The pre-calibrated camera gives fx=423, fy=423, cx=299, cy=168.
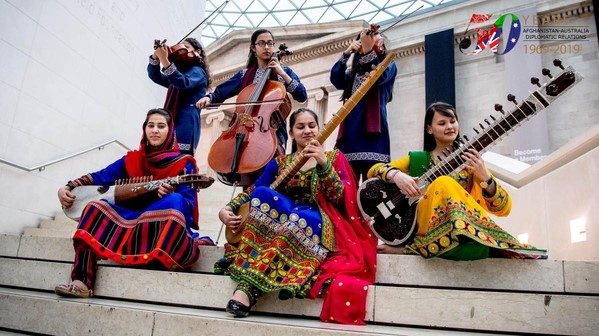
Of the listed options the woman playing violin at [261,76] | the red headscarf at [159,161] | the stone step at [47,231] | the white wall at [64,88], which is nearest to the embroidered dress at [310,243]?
the red headscarf at [159,161]

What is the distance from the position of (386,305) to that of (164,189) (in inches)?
68.2

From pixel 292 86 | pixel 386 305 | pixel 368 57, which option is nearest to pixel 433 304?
pixel 386 305

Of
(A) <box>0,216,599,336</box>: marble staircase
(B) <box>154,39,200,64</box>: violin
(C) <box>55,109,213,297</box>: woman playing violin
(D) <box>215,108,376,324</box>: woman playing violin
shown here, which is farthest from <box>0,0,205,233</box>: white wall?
(D) <box>215,108,376,324</box>: woman playing violin

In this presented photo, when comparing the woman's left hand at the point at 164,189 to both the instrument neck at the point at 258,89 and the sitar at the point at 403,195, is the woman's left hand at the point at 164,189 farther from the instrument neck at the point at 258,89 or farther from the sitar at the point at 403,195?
the sitar at the point at 403,195

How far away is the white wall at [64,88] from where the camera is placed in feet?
15.8

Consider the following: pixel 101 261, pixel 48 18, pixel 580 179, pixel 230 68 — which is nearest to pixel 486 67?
pixel 230 68

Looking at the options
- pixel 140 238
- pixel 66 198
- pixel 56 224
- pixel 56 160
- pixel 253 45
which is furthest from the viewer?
pixel 56 160

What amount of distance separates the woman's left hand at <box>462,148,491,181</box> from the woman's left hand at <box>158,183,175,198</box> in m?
2.02

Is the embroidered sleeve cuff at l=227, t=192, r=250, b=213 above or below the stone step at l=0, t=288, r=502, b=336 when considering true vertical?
above

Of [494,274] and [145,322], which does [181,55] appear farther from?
[494,274]

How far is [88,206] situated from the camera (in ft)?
9.95

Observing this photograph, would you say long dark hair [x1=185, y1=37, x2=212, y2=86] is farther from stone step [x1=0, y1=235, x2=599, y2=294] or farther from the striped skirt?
stone step [x1=0, y1=235, x2=599, y2=294]

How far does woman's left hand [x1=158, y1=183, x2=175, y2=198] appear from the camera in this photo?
3041 mm

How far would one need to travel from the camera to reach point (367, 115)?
355 cm
